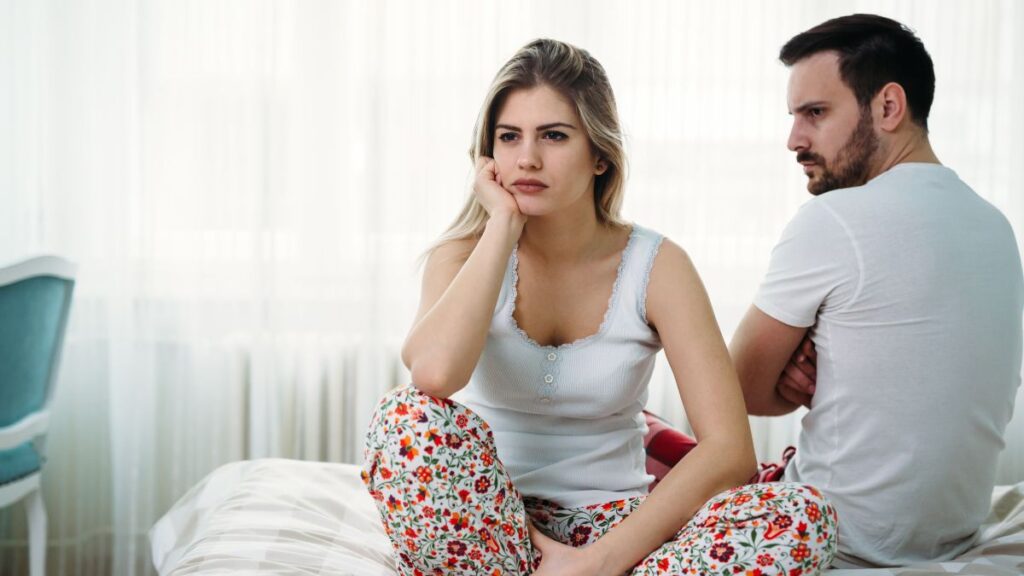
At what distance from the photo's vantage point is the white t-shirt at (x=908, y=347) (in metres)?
1.53

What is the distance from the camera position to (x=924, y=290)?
153 cm

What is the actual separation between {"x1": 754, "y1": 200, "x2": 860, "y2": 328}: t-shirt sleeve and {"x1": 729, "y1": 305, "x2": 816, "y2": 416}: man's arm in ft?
0.11

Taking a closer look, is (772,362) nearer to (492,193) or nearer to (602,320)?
(602,320)

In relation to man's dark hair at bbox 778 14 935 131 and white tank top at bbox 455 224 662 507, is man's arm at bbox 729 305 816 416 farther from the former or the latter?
man's dark hair at bbox 778 14 935 131

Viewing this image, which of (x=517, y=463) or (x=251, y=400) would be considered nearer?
(x=517, y=463)

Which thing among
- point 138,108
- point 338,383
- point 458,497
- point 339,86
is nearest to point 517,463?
point 458,497

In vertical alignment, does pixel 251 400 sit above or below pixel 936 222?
Answer: below

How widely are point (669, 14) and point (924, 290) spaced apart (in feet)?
5.91

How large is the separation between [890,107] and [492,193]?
738 mm

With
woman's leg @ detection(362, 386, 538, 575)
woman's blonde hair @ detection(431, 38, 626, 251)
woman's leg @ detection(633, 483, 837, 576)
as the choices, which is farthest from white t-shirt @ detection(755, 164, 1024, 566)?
woman's leg @ detection(362, 386, 538, 575)

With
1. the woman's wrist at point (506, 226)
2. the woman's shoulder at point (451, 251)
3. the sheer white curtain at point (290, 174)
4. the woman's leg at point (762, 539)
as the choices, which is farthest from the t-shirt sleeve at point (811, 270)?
the sheer white curtain at point (290, 174)

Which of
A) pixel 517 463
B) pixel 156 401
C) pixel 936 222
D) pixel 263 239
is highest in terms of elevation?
pixel 936 222

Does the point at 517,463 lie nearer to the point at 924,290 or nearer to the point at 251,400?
the point at 924,290

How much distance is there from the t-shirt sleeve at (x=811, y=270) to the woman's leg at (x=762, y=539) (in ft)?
1.15
